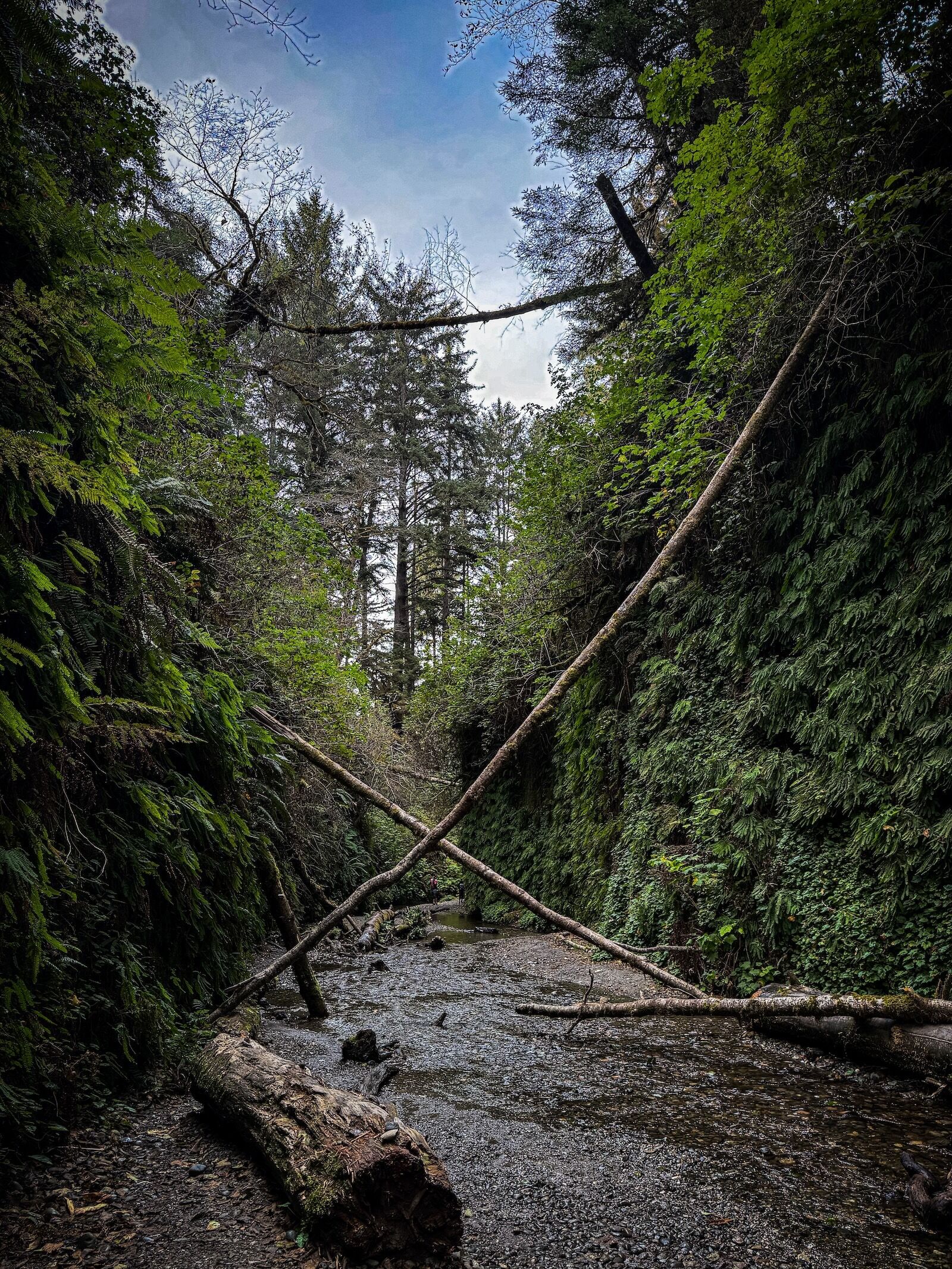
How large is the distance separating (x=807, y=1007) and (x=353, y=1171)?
10.5ft

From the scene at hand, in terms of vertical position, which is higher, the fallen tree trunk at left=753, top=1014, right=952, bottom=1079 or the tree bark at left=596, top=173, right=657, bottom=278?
the tree bark at left=596, top=173, right=657, bottom=278

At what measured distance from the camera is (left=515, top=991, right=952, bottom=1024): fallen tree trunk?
145 inches

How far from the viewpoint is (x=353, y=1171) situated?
Answer: 2.51 meters

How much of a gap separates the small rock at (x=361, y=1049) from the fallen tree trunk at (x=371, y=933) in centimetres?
431

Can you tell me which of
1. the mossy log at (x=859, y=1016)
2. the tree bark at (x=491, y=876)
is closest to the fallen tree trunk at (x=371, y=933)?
the tree bark at (x=491, y=876)

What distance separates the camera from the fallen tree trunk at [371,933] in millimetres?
9422

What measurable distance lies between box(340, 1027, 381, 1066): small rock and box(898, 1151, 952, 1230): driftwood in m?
3.72

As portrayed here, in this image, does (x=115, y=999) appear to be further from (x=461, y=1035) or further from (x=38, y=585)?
(x=461, y=1035)

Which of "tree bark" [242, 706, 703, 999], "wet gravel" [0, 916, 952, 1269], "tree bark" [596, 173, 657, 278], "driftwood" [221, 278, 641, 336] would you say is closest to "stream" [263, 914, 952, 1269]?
"wet gravel" [0, 916, 952, 1269]

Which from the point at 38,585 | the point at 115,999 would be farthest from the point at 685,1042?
the point at 38,585

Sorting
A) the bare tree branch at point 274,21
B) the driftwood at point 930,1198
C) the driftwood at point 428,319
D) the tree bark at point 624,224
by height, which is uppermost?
the tree bark at point 624,224

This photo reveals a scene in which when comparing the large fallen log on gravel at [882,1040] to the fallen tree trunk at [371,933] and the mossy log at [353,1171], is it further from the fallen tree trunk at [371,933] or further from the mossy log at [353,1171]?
the fallen tree trunk at [371,933]

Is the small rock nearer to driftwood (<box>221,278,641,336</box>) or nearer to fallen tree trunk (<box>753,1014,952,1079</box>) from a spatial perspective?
fallen tree trunk (<box>753,1014,952,1079</box>)

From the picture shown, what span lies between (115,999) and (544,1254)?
110 inches
